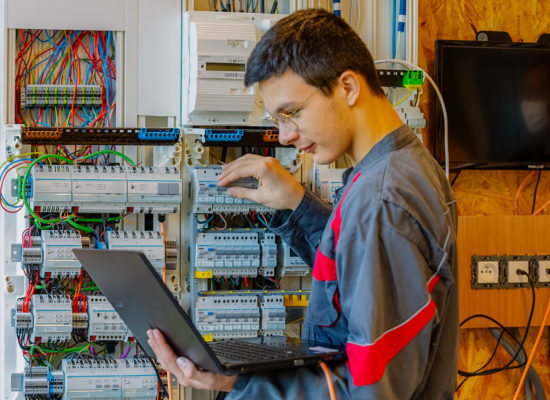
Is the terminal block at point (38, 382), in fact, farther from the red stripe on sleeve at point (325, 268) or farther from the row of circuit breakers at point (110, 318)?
the red stripe on sleeve at point (325, 268)

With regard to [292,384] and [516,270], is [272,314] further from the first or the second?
[292,384]

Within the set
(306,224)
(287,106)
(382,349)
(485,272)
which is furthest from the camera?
(485,272)

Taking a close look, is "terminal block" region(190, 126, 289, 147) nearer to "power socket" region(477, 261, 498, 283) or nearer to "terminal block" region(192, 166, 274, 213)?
"terminal block" region(192, 166, 274, 213)

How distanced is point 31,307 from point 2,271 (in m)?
0.18

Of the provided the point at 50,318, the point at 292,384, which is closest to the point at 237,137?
the point at 50,318

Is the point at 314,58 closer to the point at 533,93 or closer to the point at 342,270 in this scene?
the point at 342,270

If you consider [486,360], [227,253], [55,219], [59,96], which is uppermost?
[59,96]

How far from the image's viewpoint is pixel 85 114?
2902mm

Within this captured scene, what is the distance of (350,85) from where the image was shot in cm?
145

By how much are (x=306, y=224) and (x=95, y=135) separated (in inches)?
38.2

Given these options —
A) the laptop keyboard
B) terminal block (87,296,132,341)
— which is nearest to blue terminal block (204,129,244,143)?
terminal block (87,296,132,341)

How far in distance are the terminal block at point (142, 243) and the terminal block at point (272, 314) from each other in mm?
410

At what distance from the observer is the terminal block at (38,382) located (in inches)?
102

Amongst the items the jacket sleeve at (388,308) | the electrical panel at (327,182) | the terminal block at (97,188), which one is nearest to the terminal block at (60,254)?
the terminal block at (97,188)
